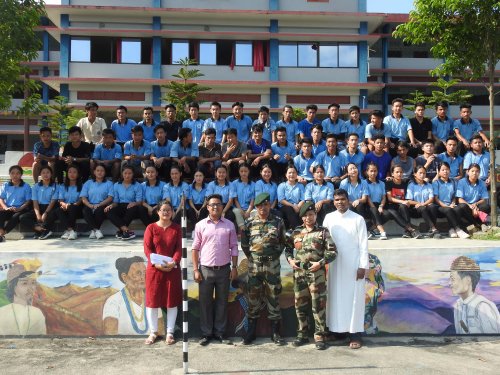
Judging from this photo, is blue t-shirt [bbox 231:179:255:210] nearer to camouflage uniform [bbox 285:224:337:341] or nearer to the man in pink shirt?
the man in pink shirt

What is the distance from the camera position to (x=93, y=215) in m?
8.93

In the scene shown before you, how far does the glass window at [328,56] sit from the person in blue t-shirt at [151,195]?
22.1 m

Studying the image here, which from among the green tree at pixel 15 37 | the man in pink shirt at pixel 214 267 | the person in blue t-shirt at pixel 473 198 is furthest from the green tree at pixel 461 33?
the green tree at pixel 15 37

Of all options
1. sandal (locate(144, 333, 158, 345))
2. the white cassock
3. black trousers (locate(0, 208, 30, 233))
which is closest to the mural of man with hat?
the white cassock

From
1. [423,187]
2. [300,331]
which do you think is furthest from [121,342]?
[423,187]

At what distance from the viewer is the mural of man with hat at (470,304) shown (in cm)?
664

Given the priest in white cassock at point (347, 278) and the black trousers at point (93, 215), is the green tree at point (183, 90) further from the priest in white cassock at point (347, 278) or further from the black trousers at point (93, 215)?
the priest in white cassock at point (347, 278)

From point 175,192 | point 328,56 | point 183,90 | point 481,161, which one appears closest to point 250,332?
point 175,192

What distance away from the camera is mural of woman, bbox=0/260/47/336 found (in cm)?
655

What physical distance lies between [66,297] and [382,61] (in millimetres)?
35087

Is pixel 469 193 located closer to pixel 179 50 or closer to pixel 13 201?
pixel 13 201

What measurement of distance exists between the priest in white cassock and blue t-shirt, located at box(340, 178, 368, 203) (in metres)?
2.56

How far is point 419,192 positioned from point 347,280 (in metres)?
3.56

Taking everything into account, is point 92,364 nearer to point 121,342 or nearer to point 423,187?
point 121,342
